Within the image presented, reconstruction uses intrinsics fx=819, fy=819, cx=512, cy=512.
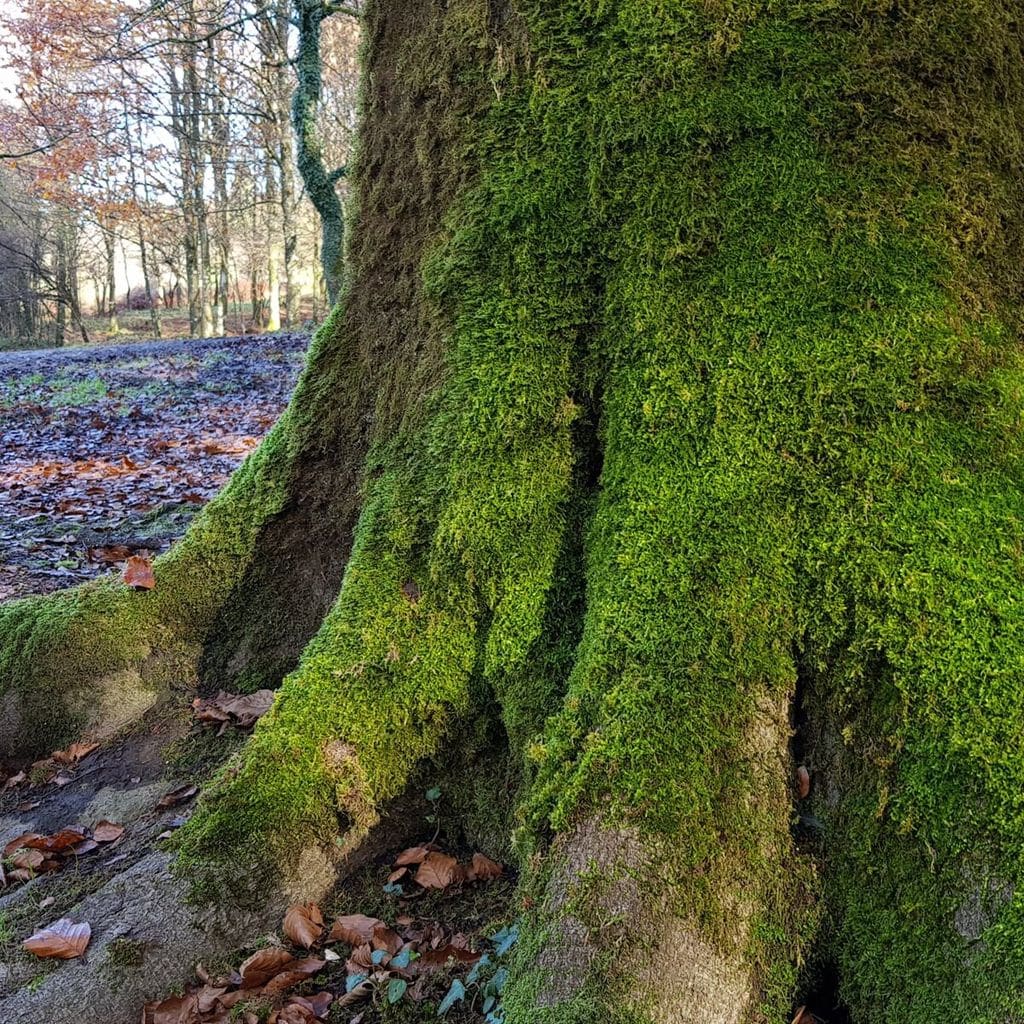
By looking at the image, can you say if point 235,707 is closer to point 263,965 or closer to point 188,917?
point 188,917

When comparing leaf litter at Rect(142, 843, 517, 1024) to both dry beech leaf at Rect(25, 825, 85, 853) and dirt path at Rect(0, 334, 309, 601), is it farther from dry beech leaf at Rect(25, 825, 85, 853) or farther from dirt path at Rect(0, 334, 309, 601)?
dirt path at Rect(0, 334, 309, 601)

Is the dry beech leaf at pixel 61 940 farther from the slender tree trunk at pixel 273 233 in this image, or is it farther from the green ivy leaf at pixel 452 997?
the slender tree trunk at pixel 273 233

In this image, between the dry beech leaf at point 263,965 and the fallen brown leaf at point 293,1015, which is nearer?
the fallen brown leaf at point 293,1015

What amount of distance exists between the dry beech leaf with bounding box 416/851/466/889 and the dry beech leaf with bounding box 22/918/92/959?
101 centimetres

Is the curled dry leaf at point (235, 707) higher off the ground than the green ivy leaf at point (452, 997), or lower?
higher

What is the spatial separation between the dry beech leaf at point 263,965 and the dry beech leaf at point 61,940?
0.48m

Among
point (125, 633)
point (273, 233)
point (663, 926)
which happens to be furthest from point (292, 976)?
point (273, 233)

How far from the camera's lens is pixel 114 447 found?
10102mm

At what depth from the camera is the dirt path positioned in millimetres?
6090

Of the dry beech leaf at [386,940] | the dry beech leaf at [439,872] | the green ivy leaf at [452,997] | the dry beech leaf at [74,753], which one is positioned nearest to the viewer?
the green ivy leaf at [452,997]

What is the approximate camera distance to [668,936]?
1.88 meters

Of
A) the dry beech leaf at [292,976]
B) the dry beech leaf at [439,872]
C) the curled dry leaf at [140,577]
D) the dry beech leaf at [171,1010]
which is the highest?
the curled dry leaf at [140,577]

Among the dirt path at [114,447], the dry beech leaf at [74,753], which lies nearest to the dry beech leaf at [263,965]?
the dry beech leaf at [74,753]

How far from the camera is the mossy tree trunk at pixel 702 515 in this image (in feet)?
6.31
